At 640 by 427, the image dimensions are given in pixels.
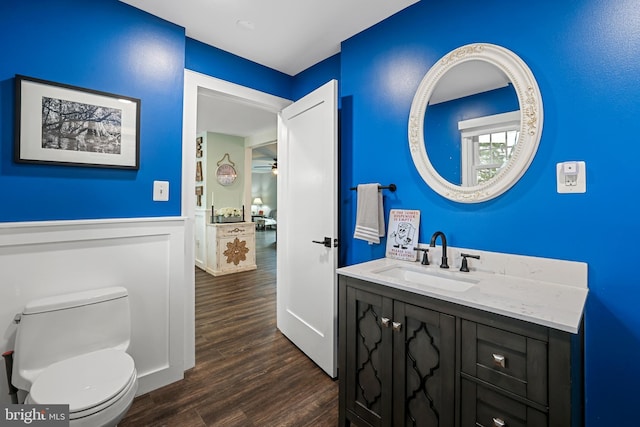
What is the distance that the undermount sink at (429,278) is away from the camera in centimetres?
141

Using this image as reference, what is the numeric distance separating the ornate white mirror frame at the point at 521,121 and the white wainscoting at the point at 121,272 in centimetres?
175

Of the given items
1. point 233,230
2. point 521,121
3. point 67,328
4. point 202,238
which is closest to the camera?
point 521,121

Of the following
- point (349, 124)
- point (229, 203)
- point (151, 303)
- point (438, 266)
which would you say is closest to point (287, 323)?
point (151, 303)

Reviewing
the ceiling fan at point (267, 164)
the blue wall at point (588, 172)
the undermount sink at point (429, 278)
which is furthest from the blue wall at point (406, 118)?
the ceiling fan at point (267, 164)

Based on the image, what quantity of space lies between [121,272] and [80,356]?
1.64ft

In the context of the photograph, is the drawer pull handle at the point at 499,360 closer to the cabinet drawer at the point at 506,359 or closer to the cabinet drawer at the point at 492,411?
the cabinet drawer at the point at 506,359

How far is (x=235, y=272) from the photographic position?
15.9ft

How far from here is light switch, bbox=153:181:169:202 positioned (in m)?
1.91

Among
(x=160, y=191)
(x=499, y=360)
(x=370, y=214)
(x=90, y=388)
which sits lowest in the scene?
(x=90, y=388)

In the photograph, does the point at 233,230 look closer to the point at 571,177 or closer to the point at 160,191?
the point at 160,191

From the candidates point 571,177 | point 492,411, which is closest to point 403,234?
point 571,177

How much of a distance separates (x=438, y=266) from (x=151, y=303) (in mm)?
1897

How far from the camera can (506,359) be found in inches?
37.3

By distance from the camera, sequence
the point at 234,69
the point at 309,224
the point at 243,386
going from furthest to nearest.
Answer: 1. the point at 234,69
2. the point at 309,224
3. the point at 243,386
